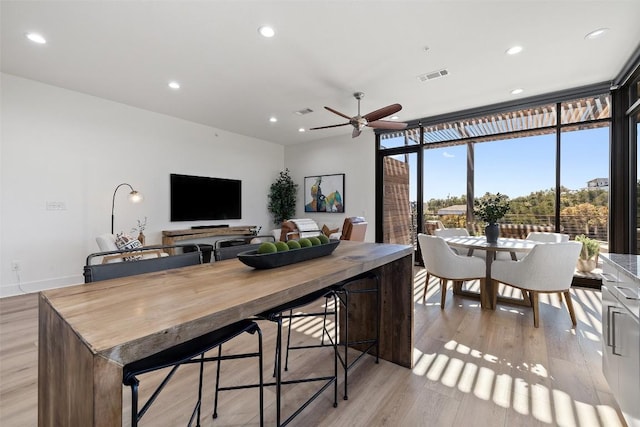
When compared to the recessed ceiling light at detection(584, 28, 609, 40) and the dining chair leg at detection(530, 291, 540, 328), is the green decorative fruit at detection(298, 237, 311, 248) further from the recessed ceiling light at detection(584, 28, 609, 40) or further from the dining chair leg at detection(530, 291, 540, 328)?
the recessed ceiling light at detection(584, 28, 609, 40)

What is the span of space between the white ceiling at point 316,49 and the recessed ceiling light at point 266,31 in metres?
0.05

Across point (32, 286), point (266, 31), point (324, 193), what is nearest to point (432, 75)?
point (266, 31)

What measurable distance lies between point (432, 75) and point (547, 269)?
2.49m

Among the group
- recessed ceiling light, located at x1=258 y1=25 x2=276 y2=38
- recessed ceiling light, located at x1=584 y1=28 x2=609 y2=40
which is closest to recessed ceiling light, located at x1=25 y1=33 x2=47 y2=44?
recessed ceiling light, located at x1=258 y1=25 x2=276 y2=38

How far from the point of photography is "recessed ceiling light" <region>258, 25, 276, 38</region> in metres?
2.64

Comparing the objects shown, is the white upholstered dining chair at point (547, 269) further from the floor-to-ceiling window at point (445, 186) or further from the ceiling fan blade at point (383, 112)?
the floor-to-ceiling window at point (445, 186)

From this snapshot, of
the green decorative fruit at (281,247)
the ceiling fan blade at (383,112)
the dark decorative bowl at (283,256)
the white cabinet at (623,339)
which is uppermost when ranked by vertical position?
the ceiling fan blade at (383,112)

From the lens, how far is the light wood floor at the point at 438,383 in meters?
1.58

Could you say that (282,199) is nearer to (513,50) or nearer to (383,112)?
(383,112)

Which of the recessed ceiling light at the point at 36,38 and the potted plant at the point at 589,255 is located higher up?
the recessed ceiling light at the point at 36,38

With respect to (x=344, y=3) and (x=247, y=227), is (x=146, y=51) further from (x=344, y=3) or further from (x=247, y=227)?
(x=247, y=227)

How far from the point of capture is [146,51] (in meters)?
3.04

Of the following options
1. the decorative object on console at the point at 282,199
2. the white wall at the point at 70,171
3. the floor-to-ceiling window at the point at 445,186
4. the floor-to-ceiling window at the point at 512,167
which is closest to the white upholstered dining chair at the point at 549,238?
the floor-to-ceiling window at the point at 512,167

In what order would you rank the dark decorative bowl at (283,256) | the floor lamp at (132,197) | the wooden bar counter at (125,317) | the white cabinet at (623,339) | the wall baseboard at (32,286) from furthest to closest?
the floor lamp at (132,197) < the wall baseboard at (32,286) < the dark decorative bowl at (283,256) < the white cabinet at (623,339) < the wooden bar counter at (125,317)
